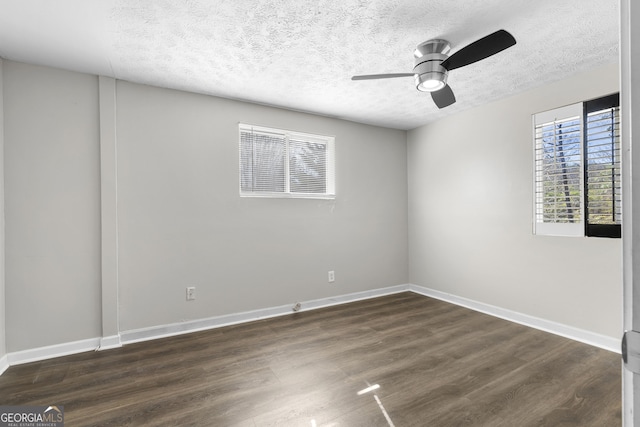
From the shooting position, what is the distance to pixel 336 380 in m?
2.16

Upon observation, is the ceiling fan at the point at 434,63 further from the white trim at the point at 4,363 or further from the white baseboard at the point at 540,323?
the white trim at the point at 4,363

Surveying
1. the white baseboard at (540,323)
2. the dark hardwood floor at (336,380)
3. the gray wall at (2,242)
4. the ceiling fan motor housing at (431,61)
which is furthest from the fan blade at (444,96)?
the gray wall at (2,242)

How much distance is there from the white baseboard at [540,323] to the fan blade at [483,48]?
260 centimetres

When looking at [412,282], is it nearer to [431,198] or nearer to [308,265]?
[431,198]

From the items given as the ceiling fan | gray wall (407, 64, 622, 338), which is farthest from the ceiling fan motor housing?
gray wall (407, 64, 622, 338)

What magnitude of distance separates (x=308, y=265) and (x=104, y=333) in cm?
212

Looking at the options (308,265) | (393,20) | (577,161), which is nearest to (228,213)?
(308,265)

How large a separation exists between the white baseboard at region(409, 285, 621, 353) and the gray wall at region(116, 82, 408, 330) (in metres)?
1.10

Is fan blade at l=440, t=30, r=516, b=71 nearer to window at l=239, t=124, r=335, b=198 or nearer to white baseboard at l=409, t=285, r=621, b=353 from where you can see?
window at l=239, t=124, r=335, b=198

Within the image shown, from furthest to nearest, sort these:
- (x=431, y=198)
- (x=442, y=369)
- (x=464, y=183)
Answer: (x=431, y=198) → (x=464, y=183) → (x=442, y=369)

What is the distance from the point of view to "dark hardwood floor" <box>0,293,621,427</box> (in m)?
1.79

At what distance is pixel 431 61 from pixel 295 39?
1026 millimetres

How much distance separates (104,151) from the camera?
8.96 feet

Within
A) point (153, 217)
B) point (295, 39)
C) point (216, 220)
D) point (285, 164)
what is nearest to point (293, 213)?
point (285, 164)
